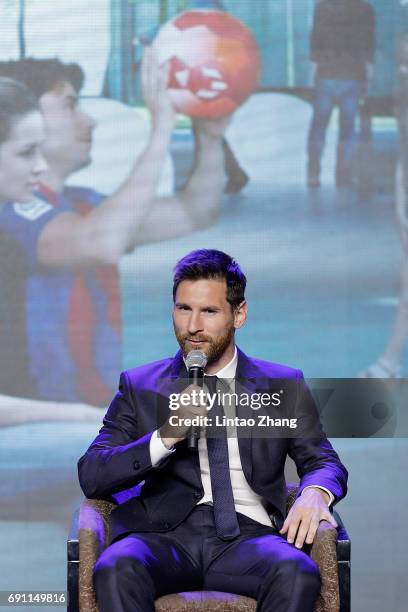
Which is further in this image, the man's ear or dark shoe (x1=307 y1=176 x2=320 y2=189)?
dark shoe (x1=307 y1=176 x2=320 y2=189)

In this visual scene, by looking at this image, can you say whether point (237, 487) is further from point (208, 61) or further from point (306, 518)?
point (208, 61)

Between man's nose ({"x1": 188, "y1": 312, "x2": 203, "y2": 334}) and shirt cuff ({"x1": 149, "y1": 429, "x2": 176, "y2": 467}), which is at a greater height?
man's nose ({"x1": 188, "y1": 312, "x2": 203, "y2": 334})

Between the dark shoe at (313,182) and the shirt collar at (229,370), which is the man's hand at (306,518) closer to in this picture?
the shirt collar at (229,370)

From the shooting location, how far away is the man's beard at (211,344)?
118 inches

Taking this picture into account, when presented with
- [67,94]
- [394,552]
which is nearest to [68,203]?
[67,94]

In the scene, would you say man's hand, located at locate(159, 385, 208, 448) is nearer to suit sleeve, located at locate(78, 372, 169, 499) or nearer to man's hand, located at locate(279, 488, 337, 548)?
suit sleeve, located at locate(78, 372, 169, 499)

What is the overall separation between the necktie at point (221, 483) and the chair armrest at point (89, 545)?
323mm

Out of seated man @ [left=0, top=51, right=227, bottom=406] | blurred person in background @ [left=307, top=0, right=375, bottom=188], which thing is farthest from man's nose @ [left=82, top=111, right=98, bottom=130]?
blurred person in background @ [left=307, top=0, right=375, bottom=188]

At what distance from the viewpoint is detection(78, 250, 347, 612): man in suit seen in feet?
9.52

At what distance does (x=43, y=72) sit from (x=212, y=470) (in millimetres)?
2077

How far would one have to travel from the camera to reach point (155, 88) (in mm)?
4398

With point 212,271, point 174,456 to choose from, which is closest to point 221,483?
point 174,456

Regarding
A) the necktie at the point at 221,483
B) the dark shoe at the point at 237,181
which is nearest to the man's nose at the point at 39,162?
the dark shoe at the point at 237,181

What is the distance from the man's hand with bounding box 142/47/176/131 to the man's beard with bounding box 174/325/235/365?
154 centimetres
